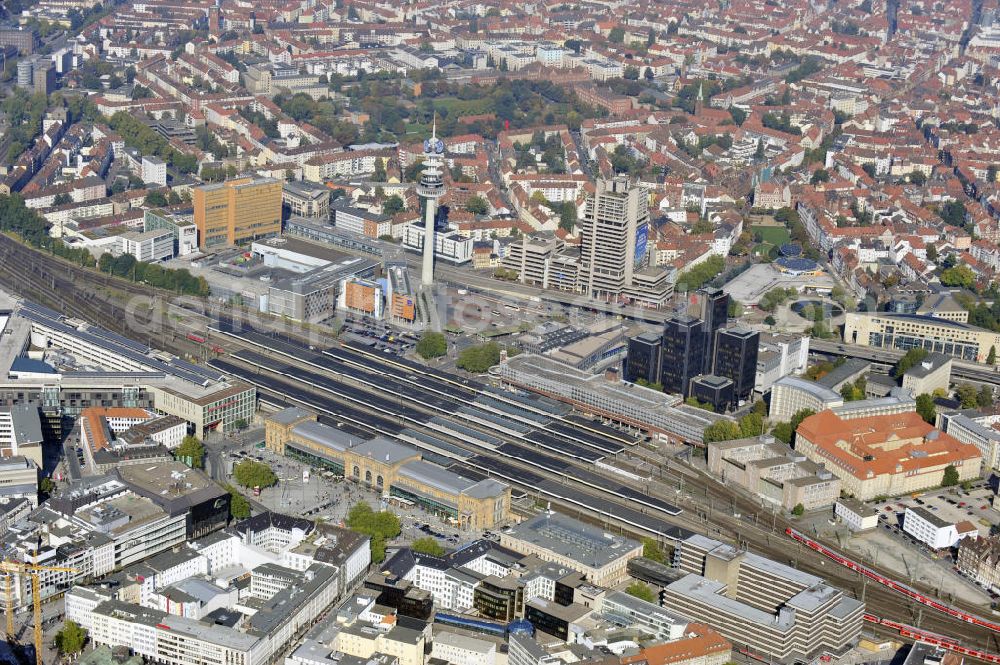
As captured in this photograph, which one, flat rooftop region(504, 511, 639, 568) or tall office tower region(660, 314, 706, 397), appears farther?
tall office tower region(660, 314, 706, 397)

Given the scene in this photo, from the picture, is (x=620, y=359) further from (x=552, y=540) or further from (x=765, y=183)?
(x=765, y=183)

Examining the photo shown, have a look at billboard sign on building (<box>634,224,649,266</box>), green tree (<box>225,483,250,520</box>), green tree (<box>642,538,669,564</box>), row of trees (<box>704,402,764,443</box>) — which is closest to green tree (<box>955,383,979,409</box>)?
row of trees (<box>704,402,764,443</box>)

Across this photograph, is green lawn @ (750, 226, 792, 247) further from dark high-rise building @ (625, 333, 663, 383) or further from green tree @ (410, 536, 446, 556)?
green tree @ (410, 536, 446, 556)

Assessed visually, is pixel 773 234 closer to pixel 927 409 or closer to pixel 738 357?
pixel 738 357

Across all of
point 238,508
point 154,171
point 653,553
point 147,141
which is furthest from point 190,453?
point 147,141

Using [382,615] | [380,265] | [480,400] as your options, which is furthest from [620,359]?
[382,615]

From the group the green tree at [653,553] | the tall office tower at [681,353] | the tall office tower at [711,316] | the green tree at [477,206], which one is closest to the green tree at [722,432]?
the tall office tower at [681,353]
